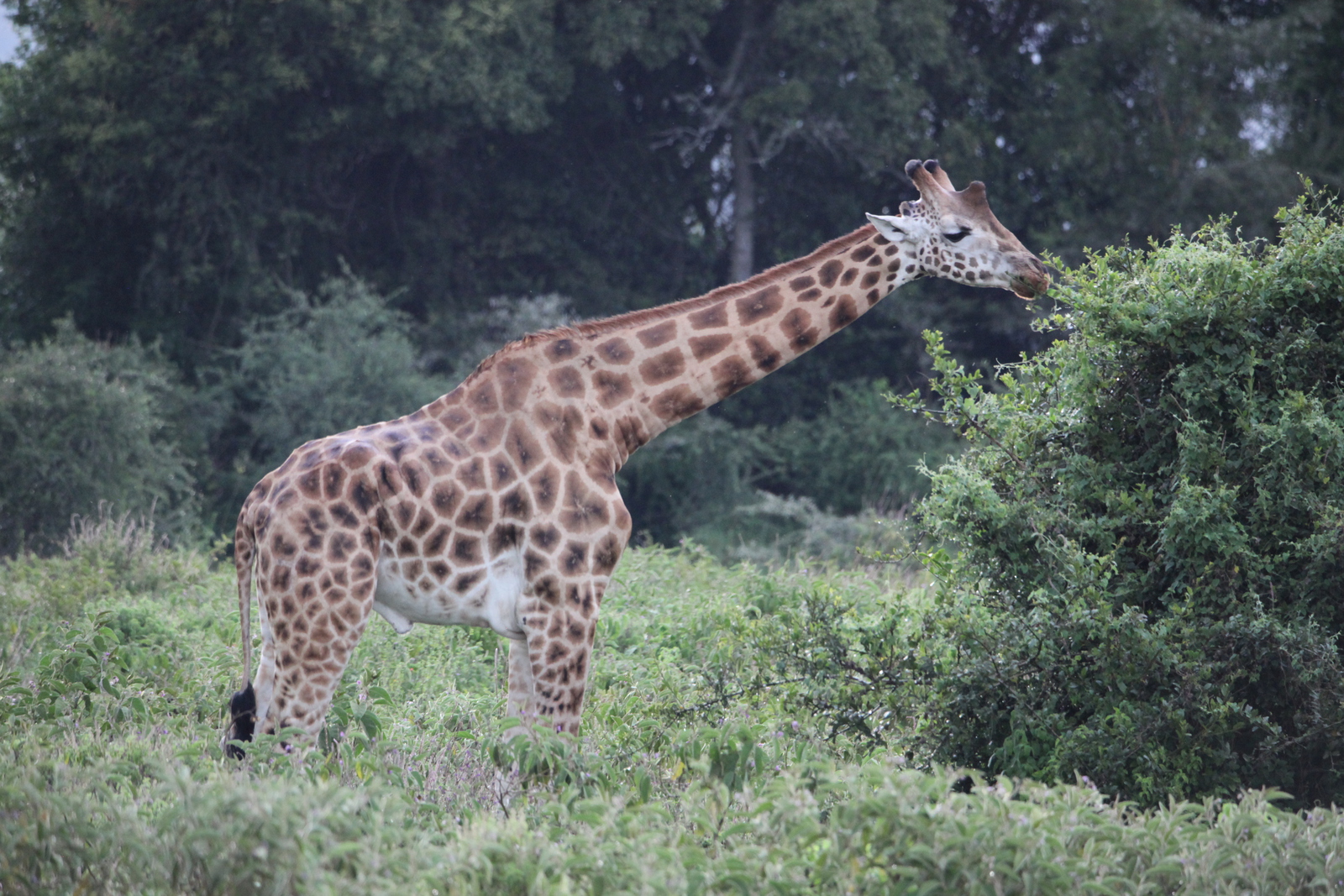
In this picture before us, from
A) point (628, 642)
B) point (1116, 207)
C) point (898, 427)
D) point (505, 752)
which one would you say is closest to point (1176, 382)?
point (505, 752)

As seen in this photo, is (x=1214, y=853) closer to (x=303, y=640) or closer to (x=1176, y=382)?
(x=1176, y=382)

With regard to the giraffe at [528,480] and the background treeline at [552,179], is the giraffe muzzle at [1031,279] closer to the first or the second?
the giraffe at [528,480]

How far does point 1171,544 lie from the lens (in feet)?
18.6

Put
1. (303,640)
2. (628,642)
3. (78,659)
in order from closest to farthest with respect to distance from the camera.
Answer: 1. (303,640)
2. (78,659)
3. (628,642)

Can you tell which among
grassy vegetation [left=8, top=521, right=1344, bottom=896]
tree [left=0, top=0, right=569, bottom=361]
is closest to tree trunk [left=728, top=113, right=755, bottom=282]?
tree [left=0, top=0, right=569, bottom=361]

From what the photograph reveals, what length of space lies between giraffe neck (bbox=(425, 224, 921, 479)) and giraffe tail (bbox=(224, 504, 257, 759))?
100 cm

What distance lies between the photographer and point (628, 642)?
30.3ft

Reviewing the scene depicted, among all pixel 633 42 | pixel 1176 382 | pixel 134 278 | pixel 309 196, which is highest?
pixel 633 42

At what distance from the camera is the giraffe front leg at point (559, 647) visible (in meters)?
5.77

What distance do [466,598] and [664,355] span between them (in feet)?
4.87

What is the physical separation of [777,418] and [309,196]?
9.53m

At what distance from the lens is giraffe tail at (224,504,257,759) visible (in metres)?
5.67

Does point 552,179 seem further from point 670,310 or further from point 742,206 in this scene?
point 670,310

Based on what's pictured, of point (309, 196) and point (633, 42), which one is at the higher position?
point (633, 42)
